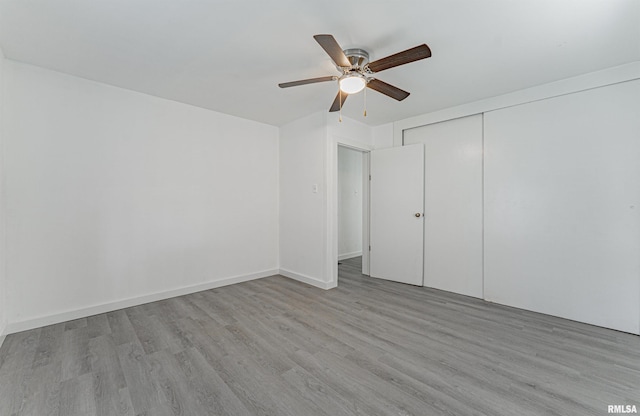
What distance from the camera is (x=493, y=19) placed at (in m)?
1.85

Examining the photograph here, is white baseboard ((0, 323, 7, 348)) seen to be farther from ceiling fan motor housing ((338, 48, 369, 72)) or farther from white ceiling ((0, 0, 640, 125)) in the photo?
ceiling fan motor housing ((338, 48, 369, 72))

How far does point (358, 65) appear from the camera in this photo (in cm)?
227

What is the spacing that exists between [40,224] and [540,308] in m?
5.23

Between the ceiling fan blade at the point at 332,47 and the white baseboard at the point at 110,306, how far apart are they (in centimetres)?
319

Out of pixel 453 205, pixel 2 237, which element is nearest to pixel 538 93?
pixel 453 205

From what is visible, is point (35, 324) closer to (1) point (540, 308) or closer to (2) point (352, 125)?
(2) point (352, 125)

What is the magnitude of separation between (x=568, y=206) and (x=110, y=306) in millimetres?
5011

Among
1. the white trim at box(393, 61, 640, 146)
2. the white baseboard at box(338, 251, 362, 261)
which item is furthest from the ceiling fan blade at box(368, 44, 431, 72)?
the white baseboard at box(338, 251, 362, 261)

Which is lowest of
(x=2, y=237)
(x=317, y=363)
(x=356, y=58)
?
(x=317, y=363)

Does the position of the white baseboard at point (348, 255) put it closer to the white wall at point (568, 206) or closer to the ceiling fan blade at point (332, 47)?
the white wall at point (568, 206)

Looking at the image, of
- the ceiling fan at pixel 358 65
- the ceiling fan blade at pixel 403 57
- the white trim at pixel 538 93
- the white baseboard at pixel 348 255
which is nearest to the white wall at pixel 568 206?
the white trim at pixel 538 93

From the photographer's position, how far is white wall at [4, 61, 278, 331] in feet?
8.14

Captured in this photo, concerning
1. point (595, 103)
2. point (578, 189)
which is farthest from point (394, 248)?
point (595, 103)

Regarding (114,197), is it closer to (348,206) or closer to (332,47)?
(332,47)
